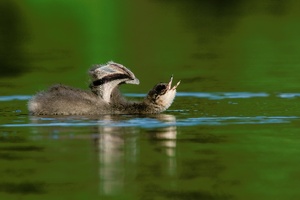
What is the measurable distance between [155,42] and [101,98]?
12123 millimetres

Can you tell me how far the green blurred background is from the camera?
1942cm

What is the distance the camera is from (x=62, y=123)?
557 inches

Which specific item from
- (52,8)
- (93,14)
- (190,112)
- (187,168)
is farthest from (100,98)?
(52,8)

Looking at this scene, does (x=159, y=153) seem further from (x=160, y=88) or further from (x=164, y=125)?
(x=160, y=88)

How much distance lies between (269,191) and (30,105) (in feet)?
15.7

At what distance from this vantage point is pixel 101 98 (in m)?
15.4

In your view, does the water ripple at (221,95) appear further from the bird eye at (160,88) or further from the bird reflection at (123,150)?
the bird reflection at (123,150)

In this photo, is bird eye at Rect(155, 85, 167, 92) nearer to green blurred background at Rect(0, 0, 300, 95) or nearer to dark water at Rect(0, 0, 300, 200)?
dark water at Rect(0, 0, 300, 200)

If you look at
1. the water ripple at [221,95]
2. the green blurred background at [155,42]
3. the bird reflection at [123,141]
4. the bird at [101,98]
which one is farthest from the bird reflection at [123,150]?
the green blurred background at [155,42]

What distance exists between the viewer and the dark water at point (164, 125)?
11.0 metres

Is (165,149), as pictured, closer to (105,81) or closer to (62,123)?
(62,123)

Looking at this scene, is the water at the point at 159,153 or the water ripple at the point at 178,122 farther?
the water ripple at the point at 178,122

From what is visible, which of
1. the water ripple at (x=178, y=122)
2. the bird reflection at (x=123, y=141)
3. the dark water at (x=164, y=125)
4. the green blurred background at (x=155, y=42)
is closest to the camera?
the dark water at (x=164, y=125)

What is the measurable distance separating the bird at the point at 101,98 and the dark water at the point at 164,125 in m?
0.22
